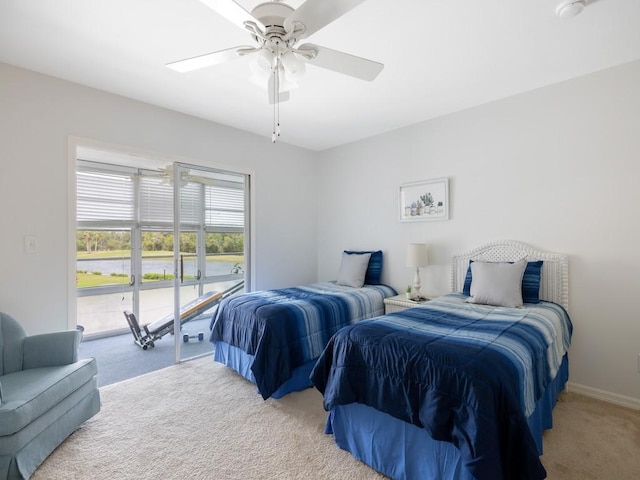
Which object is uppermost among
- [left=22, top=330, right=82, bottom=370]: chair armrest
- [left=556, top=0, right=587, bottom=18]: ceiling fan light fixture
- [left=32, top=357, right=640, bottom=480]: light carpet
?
[left=556, top=0, right=587, bottom=18]: ceiling fan light fixture

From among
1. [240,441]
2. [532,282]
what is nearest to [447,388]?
[240,441]

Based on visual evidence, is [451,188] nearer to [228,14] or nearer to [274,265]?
[274,265]

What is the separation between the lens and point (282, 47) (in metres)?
1.64

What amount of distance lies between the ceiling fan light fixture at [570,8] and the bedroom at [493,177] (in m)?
1.05

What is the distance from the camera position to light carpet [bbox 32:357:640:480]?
5.84ft

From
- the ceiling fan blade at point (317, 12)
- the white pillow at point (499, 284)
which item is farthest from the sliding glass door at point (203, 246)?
the white pillow at point (499, 284)

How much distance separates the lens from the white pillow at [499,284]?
8.36 feet

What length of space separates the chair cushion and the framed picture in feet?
10.9

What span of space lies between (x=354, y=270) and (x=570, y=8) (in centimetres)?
287

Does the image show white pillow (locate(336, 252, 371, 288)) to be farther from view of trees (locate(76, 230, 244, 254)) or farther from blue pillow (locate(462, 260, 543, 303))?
blue pillow (locate(462, 260, 543, 303))

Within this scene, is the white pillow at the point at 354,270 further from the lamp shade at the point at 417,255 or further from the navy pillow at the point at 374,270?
the lamp shade at the point at 417,255

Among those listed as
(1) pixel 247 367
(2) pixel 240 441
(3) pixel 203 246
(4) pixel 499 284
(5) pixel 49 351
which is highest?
(3) pixel 203 246

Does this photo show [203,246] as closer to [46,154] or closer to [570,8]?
[46,154]

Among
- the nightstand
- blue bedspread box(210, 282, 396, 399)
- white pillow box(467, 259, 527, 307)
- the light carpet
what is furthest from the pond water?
white pillow box(467, 259, 527, 307)
